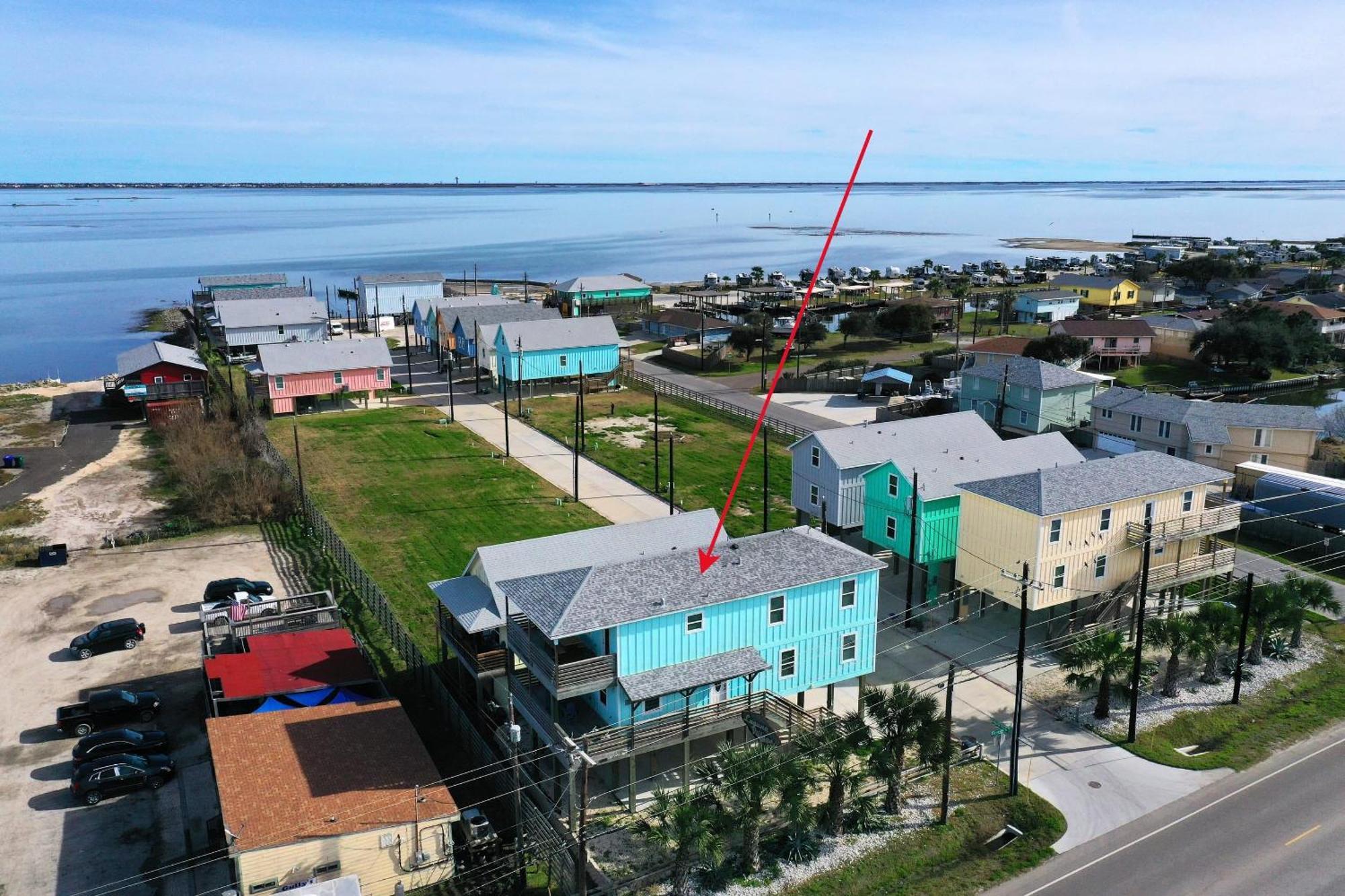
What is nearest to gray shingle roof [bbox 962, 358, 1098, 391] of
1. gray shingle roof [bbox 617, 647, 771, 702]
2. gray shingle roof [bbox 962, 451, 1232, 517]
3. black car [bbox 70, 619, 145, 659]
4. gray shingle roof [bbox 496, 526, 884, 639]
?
gray shingle roof [bbox 962, 451, 1232, 517]

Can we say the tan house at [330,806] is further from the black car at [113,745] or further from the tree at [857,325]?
the tree at [857,325]

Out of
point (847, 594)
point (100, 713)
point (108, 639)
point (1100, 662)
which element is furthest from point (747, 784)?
point (108, 639)

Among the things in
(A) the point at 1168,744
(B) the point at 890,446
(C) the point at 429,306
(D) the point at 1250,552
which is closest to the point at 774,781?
(A) the point at 1168,744

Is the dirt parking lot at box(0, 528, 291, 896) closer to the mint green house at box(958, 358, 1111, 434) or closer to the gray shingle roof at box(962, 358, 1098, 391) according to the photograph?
the mint green house at box(958, 358, 1111, 434)

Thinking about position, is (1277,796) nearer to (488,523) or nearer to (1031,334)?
(488,523)

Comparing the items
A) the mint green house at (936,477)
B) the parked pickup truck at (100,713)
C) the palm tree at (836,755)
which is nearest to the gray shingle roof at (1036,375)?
the mint green house at (936,477)

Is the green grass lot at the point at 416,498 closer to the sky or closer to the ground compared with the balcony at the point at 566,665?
closer to the ground
